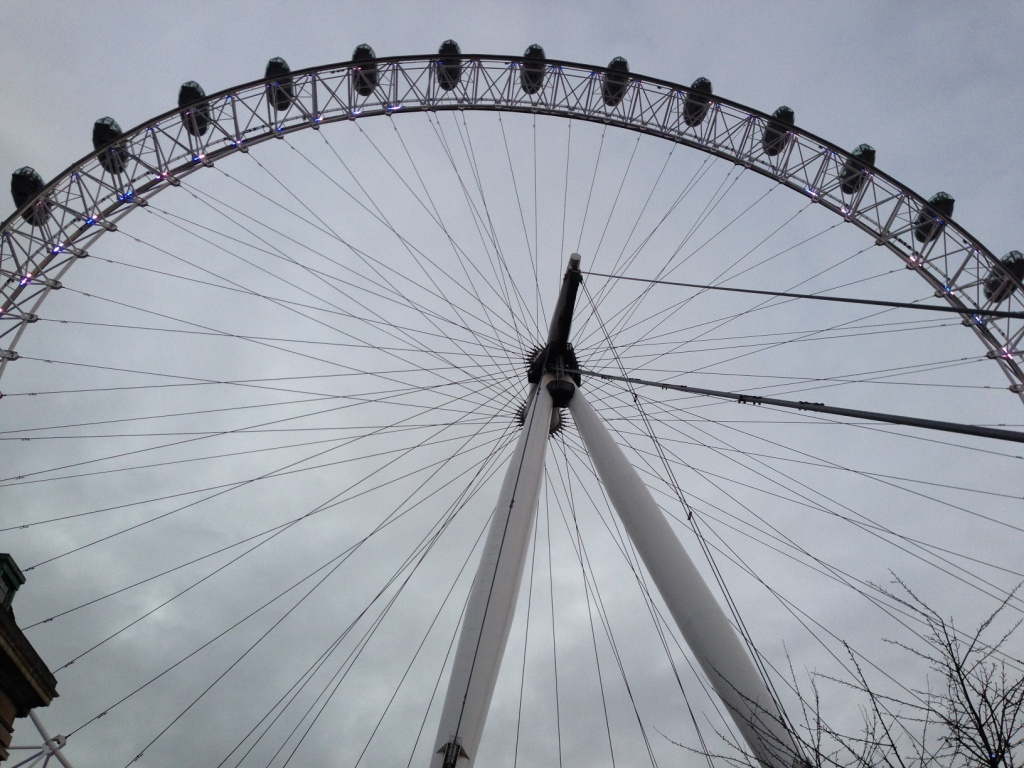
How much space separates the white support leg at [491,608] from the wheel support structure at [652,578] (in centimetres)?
2

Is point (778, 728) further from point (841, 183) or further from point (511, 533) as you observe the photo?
point (841, 183)

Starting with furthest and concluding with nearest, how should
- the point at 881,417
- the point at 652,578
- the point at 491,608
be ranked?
1. the point at 652,578
2. the point at 491,608
3. the point at 881,417

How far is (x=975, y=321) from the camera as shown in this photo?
930 inches

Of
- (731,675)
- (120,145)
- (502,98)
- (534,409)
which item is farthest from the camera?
(502,98)

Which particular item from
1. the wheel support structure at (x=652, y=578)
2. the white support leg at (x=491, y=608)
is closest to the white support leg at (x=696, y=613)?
the wheel support structure at (x=652, y=578)

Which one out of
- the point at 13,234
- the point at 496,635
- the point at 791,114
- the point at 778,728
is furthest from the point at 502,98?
the point at 778,728

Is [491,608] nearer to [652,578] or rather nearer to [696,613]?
[652,578]

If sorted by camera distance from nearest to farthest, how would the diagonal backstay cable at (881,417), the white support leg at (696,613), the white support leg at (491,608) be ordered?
the diagonal backstay cable at (881,417), the white support leg at (696,613), the white support leg at (491,608)

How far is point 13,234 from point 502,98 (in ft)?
48.2

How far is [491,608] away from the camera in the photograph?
546 inches

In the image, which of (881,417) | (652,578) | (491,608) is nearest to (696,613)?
(652,578)

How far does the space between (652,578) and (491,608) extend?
118 inches

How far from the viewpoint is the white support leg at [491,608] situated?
1211 centimetres

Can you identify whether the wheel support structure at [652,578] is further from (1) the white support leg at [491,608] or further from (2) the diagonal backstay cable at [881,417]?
(2) the diagonal backstay cable at [881,417]
